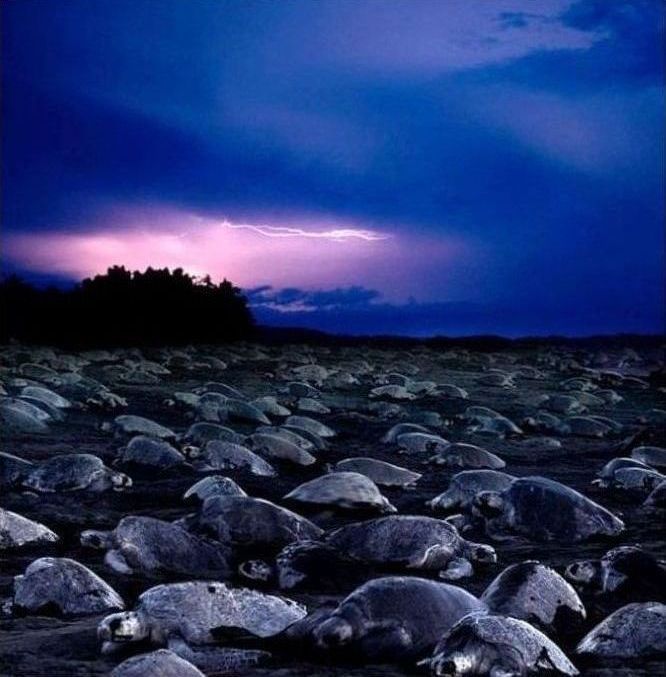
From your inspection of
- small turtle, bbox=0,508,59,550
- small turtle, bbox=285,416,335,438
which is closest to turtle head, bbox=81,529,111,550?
small turtle, bbox=0,508,59,550

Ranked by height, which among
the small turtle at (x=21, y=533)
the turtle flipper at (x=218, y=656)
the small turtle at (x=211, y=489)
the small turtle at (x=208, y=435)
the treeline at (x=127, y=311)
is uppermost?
the treeline at (x=127, y=311)

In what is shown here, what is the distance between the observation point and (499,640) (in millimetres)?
2656

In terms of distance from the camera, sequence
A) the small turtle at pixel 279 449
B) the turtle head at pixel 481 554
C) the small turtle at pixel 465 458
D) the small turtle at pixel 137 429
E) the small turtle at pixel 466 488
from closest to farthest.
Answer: the turtle head at pixel 481 554 < the small turtle at pixel 466 488 < the small turtle at pixel 279 449 < the small turtle at pixel 465 458 < the small turtle at pixel 137 429

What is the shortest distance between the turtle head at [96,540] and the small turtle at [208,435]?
2725 mm

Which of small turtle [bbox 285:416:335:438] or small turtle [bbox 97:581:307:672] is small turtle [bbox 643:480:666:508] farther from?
small turtle [bbox 285:416:335:438]

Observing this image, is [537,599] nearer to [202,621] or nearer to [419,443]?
[202,621]

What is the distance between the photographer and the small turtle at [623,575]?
3520mm

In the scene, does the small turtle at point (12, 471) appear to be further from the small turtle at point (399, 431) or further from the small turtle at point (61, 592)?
the small turtle at point (399, 431)

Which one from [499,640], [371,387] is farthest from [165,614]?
[371,387]

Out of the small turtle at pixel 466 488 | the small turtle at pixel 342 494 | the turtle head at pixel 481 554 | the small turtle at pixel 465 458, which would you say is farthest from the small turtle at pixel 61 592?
the small turtle at pixel 465 458

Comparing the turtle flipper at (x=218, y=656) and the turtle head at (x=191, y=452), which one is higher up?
the turtle head at (x=191, y=452)

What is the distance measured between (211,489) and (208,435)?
1.96m

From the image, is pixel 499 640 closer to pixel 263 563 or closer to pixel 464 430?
pixel 263 563

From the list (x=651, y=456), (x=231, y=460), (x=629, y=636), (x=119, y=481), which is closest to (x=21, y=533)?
(x=119, y=481)
